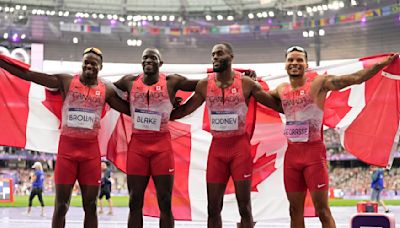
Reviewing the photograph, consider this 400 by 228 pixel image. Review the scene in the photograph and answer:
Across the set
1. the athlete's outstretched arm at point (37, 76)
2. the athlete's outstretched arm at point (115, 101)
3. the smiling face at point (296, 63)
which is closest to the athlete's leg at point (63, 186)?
the athlete's outstretched arm at point (115, 101)

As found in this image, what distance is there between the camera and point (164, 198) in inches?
231

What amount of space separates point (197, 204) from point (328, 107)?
8.20 feet

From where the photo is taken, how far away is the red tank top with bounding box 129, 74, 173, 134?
19.7 ft

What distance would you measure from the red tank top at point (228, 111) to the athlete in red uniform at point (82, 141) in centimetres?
135

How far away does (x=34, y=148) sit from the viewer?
754 cm

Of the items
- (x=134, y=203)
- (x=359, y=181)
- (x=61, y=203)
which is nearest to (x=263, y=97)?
(x=134, y=203)

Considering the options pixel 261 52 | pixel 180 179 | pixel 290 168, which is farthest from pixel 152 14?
pixel 290 168

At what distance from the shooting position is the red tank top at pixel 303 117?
5.75 metres

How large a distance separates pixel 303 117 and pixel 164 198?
1879mm

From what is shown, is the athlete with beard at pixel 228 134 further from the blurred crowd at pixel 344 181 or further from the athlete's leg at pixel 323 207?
the blurred crowd at pixel 344 181

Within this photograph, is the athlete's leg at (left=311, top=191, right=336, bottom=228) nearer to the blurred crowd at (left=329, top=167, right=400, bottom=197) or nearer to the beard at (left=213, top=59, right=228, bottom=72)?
the beard at (left=213, top=59, right=228, bottom=72)

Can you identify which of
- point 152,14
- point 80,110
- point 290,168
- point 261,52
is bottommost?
point 290,168

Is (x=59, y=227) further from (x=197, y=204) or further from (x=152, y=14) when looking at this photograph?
(x=152, y=14)

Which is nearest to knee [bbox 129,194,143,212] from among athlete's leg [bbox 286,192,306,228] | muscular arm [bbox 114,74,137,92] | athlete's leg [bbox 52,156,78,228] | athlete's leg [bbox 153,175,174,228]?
athlete's leg [bbox 153,175,174,228]
